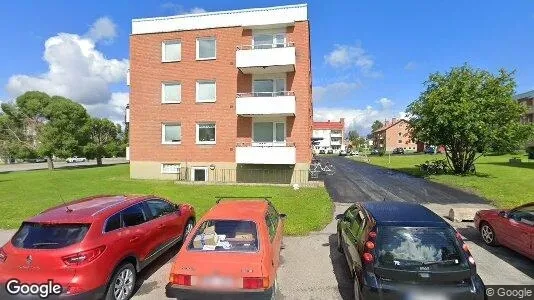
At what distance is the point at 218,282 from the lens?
4566 mm

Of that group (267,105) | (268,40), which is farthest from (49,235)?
(268,40)

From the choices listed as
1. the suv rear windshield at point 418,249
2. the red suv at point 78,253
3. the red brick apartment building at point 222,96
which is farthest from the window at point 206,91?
the suv rear windshield at point 418,249

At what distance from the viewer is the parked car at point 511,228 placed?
22.4 feet

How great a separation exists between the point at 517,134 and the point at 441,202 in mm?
11681

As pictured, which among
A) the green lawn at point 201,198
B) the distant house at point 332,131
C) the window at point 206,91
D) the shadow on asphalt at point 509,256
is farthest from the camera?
the distant house at point 332,131

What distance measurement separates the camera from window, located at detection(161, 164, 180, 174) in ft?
71.1

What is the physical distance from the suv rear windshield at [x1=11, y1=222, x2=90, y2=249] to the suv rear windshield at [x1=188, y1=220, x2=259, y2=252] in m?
1.70

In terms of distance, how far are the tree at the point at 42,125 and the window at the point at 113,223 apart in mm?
40462

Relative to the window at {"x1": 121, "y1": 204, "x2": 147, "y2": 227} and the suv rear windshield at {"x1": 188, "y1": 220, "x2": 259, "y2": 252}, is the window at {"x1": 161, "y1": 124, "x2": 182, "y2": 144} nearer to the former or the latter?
the window at {"x1": 121, "y1": 204, "x2": 147, "y2": 227}

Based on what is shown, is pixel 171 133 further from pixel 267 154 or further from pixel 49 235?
pixel 49 235

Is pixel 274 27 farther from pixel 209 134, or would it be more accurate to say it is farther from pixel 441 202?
pixel 441 202

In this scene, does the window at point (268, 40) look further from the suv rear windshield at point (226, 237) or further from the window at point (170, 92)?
the suv rear windshield at point (226, 237)

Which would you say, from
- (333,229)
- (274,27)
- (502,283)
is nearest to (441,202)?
(333,229)

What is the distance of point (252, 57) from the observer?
765 inches
